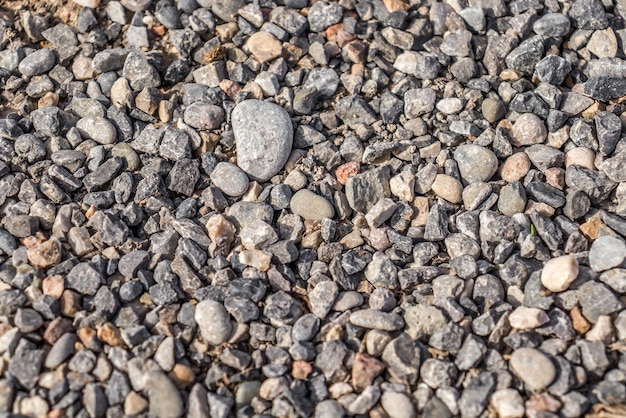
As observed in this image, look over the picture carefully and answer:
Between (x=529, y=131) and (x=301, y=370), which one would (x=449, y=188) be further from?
(x=301, y=370)

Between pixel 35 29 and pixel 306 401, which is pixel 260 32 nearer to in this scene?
pixel 35 29

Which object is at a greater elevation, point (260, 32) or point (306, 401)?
point (260, 32)

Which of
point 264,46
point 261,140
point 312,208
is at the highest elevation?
point 264,46

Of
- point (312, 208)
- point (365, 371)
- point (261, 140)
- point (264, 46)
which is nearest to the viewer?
point (365, 371)

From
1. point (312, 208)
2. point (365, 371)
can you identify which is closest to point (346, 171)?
point (312, 208)

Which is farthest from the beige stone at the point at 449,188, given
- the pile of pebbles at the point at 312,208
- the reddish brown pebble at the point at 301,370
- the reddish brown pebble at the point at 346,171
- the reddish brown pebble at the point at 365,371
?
the reddish brown pebble at the point at 301,370

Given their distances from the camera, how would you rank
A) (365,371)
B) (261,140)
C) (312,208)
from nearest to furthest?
(365,371) < (312,208) < (261,140)

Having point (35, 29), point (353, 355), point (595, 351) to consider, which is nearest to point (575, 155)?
point (595, 351)

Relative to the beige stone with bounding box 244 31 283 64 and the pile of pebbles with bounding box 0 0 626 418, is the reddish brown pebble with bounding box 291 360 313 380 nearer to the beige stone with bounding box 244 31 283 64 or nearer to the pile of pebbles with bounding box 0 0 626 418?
the pile of pebbles with bounding box 0 0 626 418
